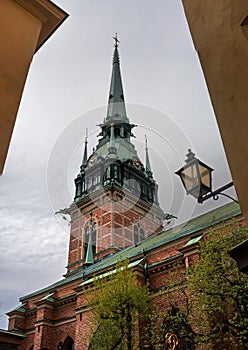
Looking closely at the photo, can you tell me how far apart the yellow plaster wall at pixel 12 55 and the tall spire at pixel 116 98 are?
45.1 meters

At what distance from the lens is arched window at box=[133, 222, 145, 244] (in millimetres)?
36247

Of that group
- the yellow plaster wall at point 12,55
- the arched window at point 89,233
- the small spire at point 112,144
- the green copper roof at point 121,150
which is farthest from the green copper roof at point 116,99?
the yellow plaster wall at point 12,55

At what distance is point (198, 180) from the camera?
5.32 metres

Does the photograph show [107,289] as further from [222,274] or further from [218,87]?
[218,87]

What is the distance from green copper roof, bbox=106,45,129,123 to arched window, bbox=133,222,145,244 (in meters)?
18.4

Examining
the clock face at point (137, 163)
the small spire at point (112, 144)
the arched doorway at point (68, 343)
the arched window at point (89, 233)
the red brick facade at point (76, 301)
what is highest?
the small spire at point (112, 144)

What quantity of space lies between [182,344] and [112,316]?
3635 millimetres

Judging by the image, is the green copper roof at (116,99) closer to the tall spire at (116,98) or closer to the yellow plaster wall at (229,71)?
the tall spire at (116,98)

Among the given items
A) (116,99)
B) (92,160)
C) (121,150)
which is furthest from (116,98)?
(92,160)

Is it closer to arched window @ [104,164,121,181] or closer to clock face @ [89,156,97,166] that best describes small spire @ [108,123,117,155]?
clock face @ [89,156,97,166]

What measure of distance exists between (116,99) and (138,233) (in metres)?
25.3

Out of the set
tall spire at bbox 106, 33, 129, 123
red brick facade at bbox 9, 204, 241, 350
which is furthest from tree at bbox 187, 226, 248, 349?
tall spire at bbox 106, 33, 129, 123

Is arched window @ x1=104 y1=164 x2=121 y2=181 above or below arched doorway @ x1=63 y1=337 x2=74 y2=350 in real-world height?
above

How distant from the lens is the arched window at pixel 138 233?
3625 centimetres
